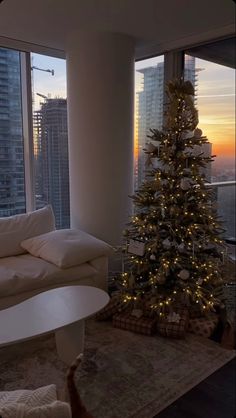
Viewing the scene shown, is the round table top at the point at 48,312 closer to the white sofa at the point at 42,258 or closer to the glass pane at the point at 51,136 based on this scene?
the white sofa at the point at 42,258

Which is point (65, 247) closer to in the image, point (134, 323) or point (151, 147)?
point (134, 323)

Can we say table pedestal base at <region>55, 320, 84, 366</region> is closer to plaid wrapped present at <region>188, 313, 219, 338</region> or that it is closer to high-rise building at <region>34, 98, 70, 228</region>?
plaid wrapped present at <region>188, 313, 219, 338</region>

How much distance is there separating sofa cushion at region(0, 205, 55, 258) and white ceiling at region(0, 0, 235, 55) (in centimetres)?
160

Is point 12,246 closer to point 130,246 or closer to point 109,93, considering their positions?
point 130,246

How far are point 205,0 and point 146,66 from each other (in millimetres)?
1340

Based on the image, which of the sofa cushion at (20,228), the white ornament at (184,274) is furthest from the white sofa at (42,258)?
the white ornament at (184,274)

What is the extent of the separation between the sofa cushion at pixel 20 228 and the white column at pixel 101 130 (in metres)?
0.31

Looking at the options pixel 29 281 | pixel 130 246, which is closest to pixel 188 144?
pixel 130 246

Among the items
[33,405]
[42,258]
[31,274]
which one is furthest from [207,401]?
[42,258]

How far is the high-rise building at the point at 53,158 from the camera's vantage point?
11.7 feet

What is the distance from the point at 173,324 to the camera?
2398mm

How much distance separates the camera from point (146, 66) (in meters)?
3.56

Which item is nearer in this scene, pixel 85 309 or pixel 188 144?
pixel 85 309

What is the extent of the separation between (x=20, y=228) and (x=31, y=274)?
2.12 feet
